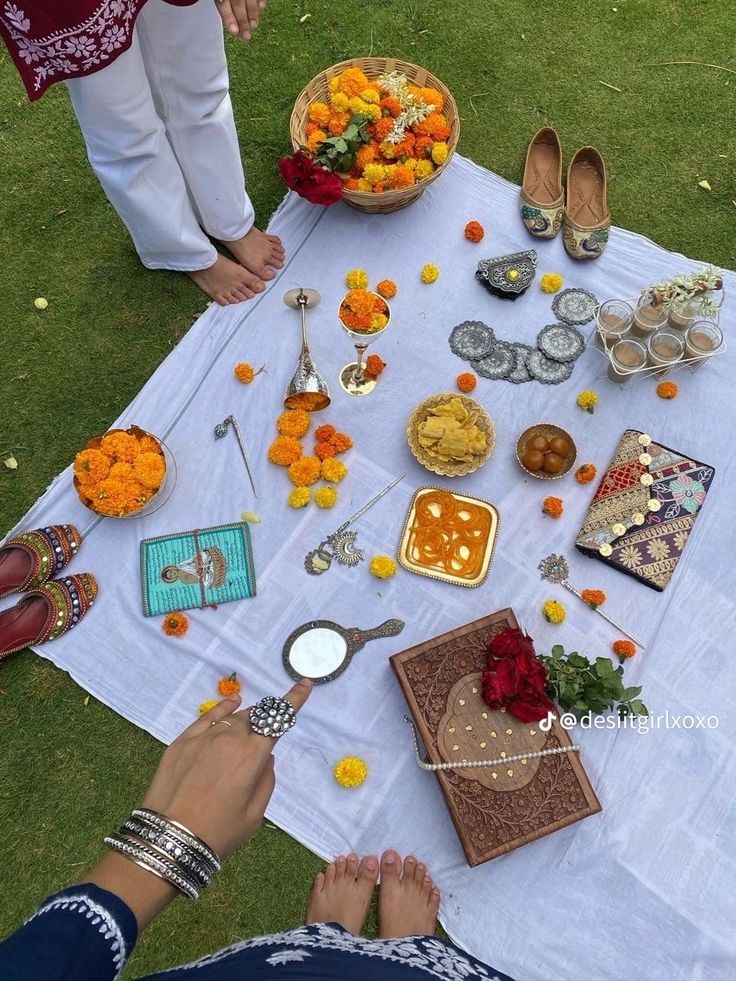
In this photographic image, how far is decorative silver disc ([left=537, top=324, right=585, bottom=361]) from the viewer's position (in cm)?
254

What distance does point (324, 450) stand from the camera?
2.41 meters

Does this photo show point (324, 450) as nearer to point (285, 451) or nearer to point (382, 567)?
point (285, 451)

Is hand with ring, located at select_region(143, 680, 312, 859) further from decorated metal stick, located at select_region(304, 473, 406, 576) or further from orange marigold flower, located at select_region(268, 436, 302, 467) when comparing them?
orange marigold flower, located at select_region(268, 436, 302, 467)

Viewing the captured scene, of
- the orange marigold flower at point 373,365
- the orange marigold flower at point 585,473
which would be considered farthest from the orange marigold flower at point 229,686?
the orange marigold flower at point 585,473

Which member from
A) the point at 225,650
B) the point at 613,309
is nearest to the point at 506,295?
the point at 613,309

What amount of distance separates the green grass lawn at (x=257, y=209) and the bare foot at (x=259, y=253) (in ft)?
0.71

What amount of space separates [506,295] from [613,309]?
0.42 meters

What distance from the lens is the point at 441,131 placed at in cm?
264

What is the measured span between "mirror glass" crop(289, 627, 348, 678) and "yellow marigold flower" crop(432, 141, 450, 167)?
1.93 meters

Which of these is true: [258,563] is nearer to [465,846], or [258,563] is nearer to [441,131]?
[465,846]

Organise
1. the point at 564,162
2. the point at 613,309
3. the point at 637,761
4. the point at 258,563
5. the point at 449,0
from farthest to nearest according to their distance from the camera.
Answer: the point at 449,0 → the point at 564,162 → the point at 613,309 → the point at 258,563 → the point at 637,761

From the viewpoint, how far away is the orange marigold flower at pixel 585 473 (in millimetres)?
2385

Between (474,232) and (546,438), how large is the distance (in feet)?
3.20

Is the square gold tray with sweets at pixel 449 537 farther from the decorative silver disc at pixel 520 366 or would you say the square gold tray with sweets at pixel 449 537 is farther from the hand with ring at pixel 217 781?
the hand with ring at pixel 217 781
